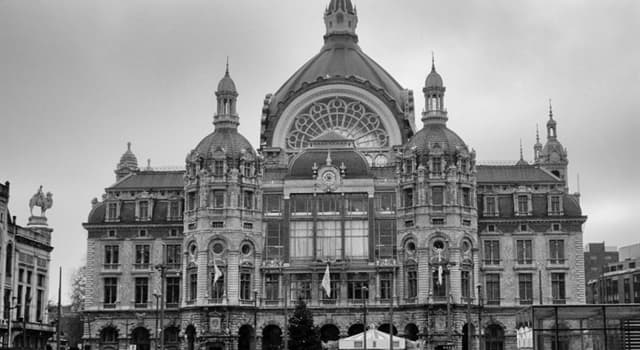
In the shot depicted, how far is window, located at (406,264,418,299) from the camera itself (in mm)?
115688

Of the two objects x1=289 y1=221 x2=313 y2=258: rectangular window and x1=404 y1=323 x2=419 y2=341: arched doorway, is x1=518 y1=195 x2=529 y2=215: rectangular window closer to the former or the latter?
x1=404 y1=323 x2=419 y2=341: arched doorway

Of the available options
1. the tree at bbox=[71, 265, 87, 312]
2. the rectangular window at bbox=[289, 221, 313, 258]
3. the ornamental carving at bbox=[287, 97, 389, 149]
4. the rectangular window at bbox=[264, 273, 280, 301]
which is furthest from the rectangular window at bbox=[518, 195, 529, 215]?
the tree at bbox=[71, 265, 87, 312]

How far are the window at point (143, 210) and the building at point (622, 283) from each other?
6892 cm

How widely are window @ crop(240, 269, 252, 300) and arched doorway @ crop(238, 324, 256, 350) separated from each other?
9.76ft

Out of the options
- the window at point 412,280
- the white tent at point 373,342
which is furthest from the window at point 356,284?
the white tent at point 373,342

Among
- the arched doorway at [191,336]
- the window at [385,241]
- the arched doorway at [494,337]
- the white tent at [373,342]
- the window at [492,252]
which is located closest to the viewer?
the white tent at [373,342]

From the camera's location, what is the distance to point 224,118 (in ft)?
403

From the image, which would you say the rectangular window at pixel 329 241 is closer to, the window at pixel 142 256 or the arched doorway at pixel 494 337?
the arched doorway at pixel 494 337

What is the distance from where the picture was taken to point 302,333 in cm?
10262

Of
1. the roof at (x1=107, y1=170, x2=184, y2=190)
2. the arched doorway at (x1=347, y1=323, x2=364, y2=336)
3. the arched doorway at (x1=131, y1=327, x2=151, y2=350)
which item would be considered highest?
the roof at (x1=107, y1=170, x2=184, y2=190)

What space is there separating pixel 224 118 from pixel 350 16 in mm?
26509

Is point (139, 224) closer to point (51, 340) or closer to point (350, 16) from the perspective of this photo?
point (51, 340)

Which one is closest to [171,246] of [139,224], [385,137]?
[139,224]

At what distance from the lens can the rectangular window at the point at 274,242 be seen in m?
119
